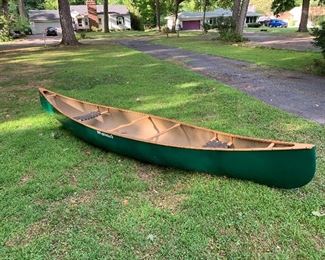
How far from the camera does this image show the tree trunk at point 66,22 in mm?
23000

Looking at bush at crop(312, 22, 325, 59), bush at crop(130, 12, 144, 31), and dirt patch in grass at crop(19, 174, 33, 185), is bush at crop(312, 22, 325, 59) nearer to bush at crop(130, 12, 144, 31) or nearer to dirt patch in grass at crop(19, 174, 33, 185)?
dirt patch in grass at crop(19, 174, 33, 185)

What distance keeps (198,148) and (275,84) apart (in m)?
7.19

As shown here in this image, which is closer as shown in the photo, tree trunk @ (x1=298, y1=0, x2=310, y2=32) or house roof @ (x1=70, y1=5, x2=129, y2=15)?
tree trunk @ (x1=298, y1=0, x2=310, y2=32)

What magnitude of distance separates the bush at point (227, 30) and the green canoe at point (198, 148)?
21.4 m

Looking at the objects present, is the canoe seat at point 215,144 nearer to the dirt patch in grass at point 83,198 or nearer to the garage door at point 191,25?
the dirt patch in grass at point 83,198

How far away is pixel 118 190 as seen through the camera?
4.56m

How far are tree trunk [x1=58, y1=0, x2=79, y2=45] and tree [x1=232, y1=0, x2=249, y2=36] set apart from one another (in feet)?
38.6

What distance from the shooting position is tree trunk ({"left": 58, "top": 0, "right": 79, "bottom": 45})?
906 inches

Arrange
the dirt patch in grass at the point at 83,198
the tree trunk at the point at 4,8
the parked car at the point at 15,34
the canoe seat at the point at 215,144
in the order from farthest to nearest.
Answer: the parked car at the point at 15,34 < the tree trunk at the point at 4,8 < the canoe seat at the point at 215,144 < the dirt patch in grass at the point at 83,198

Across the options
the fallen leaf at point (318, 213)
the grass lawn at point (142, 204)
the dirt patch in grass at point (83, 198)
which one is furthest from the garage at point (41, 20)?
the fallen leaf at point (318, 213)

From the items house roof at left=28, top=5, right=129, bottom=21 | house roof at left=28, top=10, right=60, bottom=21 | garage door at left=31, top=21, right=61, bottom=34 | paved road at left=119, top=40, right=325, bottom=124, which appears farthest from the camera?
house roof at left=28, top=5, right=129, bottom=21

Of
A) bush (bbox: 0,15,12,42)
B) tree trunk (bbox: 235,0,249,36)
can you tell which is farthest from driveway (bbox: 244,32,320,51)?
bush (bbox: 0,15,12,42)

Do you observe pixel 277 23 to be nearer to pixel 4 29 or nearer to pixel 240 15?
pixel 240 15

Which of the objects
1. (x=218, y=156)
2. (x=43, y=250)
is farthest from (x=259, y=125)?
(x=43, y=250)
